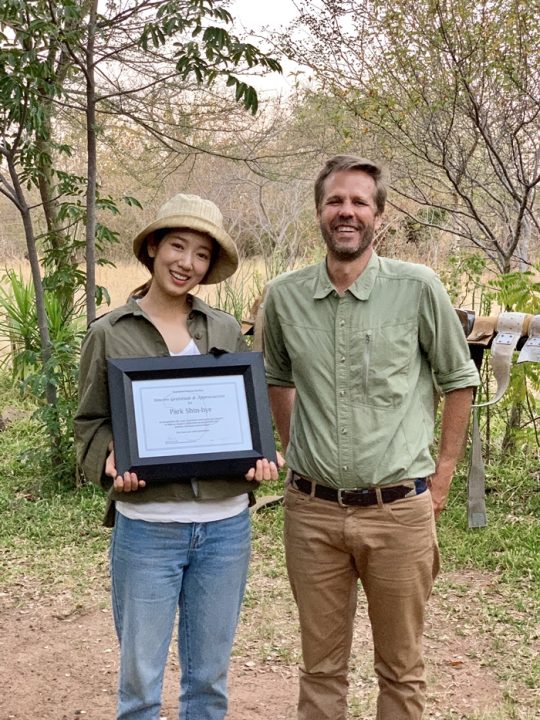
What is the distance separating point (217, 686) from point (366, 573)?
0.52 meters

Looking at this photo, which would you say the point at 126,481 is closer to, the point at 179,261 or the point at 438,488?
the point at 179,261

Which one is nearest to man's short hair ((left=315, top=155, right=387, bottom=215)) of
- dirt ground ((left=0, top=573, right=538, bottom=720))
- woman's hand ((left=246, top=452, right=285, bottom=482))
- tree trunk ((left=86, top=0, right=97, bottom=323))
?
woman's hand ((left=246, top=452, right=285, bottom=482))

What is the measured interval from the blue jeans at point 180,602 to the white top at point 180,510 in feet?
0.06

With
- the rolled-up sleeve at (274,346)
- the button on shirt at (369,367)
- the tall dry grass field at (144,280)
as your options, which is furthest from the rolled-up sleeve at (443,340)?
the tall dry grass field at (144,280)

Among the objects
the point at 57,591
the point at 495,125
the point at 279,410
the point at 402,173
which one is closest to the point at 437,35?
the point at 495,125

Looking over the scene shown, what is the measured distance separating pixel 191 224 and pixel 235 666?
84.2 inches

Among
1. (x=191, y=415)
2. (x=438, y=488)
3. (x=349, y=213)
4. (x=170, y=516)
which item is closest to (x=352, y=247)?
(x=349, y=213)

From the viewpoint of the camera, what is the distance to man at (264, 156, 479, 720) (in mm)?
2318

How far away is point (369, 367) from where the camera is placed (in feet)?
7.59

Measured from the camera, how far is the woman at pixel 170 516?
2156 mm

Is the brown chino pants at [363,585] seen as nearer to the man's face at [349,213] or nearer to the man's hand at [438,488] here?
the man's hand at [438,488]

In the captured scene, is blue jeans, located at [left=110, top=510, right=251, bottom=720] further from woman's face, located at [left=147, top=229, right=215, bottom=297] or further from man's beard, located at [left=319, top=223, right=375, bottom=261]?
man's beard, located at [left=319, top=223, right=375, bottom=261]

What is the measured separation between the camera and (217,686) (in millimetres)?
2303

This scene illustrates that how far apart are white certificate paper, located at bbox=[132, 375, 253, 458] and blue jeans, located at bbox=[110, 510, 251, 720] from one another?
207 millimetres
